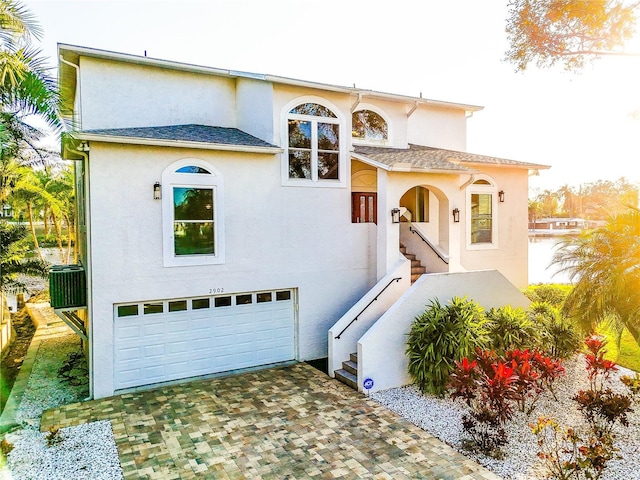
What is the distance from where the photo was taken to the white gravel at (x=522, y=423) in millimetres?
6840

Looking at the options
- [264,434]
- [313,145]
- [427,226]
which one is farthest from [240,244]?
[427,226]

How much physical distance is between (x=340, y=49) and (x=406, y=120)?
11.3ft

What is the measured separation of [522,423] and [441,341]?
232 cm

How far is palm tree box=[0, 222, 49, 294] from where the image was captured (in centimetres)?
1489

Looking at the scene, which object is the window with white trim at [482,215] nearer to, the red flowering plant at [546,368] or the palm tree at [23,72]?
the red flowering plant at [546,368]

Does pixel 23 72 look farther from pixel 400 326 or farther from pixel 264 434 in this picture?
pixel 400 326

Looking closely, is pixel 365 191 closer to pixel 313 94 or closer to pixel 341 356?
pixel 313 94

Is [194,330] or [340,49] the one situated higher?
[340,49]

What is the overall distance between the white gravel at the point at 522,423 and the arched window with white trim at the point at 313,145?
6338mm

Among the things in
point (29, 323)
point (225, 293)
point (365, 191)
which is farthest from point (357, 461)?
point (29, 323)

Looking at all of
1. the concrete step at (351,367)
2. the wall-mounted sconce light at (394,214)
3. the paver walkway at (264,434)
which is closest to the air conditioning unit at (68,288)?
the paver walkway at (264,434)

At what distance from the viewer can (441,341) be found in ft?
32.7

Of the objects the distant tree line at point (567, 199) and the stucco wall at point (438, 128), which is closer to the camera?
the stucco wall at point (438, 128)

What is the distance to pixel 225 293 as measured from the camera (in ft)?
37.4
